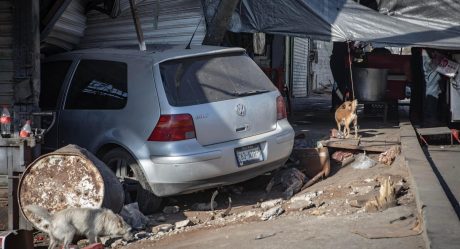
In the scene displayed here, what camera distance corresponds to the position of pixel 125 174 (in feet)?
22.4

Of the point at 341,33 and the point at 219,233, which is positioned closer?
the point at 219,233

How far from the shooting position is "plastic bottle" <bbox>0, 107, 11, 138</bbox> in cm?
606

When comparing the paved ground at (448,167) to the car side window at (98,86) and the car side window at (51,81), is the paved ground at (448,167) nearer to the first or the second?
the car side window at (98,86)

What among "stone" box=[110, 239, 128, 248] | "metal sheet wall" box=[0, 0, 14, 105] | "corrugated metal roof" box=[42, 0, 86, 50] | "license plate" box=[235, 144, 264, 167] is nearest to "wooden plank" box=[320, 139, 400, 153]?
"license plate" box=[235, 144, 264, 167]

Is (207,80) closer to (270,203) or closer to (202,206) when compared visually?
(202,206)

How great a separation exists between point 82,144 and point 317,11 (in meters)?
4.80

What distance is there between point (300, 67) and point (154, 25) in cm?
1278

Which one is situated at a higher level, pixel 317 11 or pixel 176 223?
pixel 317 11

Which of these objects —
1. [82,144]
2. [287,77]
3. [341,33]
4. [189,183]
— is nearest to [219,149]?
[189,183]

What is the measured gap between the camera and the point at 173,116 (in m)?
6.39

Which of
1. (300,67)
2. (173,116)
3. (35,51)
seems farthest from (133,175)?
(300,67)

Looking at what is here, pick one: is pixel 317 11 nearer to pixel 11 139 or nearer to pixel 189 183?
pixel 189 183


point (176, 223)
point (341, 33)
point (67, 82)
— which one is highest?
point (341, 33)

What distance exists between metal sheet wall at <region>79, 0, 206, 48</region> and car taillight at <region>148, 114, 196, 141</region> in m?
3.40
